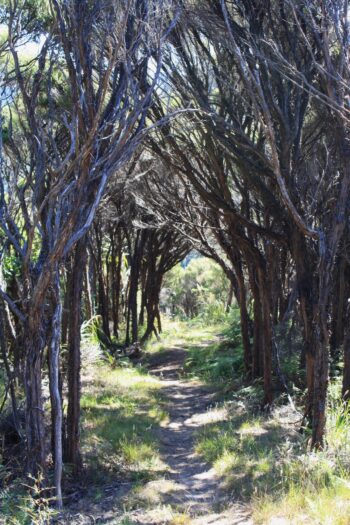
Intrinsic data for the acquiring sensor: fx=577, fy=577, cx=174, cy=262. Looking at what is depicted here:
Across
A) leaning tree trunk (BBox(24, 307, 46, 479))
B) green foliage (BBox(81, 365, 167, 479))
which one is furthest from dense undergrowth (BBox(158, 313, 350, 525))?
leaning tree trunk (BBox(24, 307, 46, 479))

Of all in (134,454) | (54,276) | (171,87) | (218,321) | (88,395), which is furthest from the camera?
(218,321)

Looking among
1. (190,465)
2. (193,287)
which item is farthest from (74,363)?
(193,287)

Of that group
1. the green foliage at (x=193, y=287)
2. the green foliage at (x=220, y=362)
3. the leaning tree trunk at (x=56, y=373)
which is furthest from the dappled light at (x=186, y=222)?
the green foliage at (x=193, y=287)

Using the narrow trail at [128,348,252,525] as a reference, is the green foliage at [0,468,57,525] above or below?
above

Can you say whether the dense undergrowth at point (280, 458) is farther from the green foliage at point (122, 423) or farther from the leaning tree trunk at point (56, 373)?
the leaning tree trunk at point (56, 373)

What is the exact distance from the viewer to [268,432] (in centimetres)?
647

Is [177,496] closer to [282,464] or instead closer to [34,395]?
[282,464]

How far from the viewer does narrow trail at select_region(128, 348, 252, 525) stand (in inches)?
172

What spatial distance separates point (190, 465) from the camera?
19.2 ft

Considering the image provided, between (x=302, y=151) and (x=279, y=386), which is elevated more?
(x=302, y=151)

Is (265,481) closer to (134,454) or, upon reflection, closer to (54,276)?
(134,454)

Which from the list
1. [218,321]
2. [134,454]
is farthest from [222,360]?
[218,321]

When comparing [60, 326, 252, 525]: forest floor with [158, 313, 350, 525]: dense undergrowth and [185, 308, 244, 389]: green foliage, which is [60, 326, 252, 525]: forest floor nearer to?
[158, 313, 350, 525]: dense undergrowth

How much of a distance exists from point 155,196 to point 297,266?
5.52 meters
